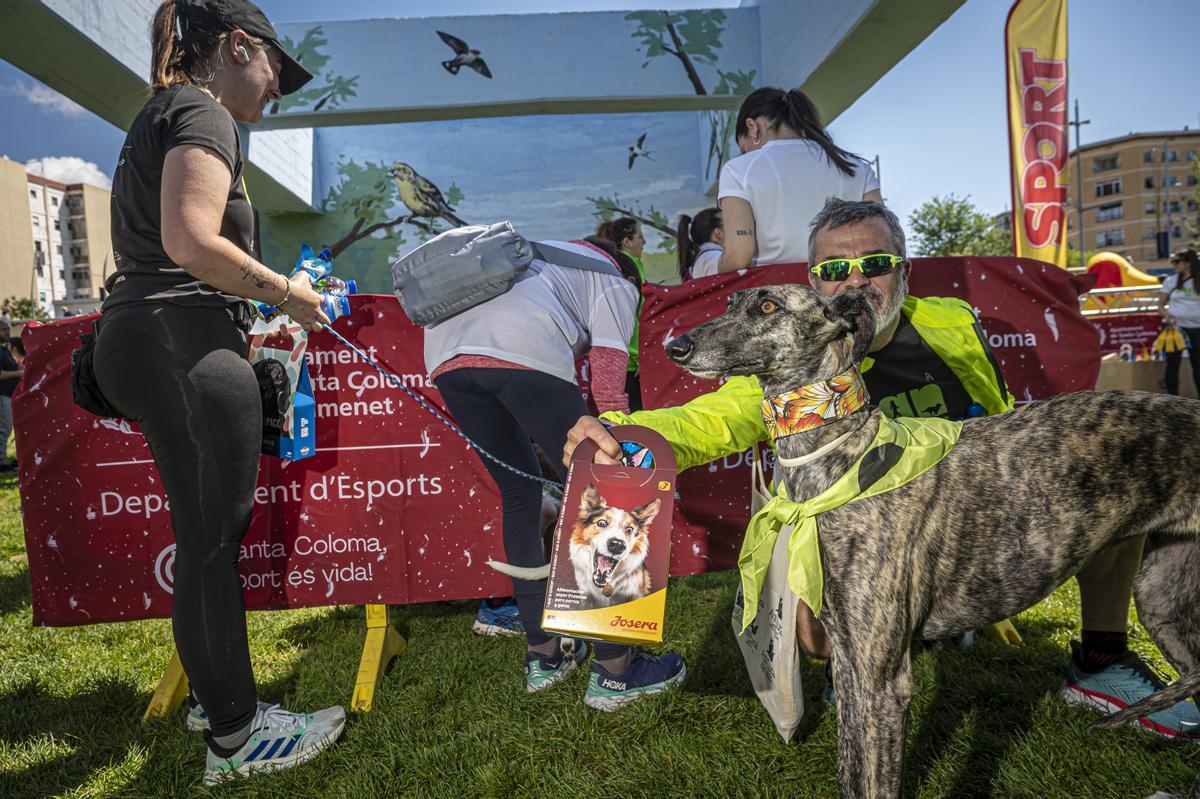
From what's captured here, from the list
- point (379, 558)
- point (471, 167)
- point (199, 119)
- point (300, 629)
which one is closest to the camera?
point (199, 119)

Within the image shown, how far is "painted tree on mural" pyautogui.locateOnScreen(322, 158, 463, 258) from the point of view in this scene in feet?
53.9

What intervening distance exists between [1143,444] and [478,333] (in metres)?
1.98

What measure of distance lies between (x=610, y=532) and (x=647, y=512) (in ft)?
0.36

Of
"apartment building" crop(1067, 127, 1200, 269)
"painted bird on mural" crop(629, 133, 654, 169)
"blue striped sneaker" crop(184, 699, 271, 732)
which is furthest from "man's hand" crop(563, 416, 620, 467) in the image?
"apartment building" crop(1067, 127, 1200, 269)

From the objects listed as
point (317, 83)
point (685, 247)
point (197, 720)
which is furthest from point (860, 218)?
point (317, 83)

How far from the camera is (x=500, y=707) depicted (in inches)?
107

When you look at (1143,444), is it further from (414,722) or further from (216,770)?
(216,770)

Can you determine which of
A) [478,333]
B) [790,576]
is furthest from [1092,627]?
[478,333]

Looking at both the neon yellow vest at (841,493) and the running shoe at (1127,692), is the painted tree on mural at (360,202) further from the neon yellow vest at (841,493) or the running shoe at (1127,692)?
the running shoe at (1127,692)

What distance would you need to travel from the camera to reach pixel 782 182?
9.79 ft

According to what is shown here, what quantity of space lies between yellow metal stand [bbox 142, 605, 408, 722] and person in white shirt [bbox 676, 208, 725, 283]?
2.59 m

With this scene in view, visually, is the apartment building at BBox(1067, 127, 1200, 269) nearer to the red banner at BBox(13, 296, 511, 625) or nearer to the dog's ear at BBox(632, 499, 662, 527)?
the red banner at BBox(13, 296, 511, 625)

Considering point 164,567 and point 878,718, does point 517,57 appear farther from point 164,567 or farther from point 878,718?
point 878,718

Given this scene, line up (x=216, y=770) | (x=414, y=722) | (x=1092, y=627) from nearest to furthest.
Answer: (x=216, y=770) → (x=1092, y=627) → (x=414, y=722)
